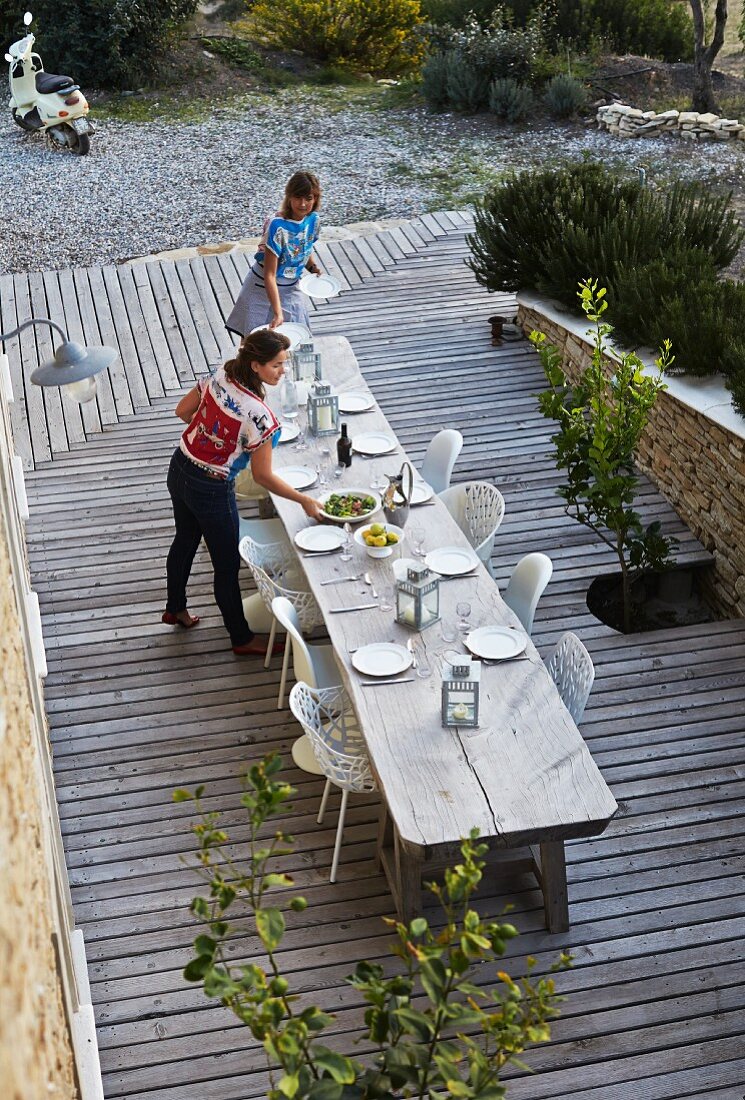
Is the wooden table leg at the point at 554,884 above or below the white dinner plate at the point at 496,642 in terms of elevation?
below

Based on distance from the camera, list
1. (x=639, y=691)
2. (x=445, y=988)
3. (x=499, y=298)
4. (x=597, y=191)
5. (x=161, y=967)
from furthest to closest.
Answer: (x=499, y=298)
(x=597, y=191)
(x=639, y=691)
(x=161, y=967)
(x=445, y=988)

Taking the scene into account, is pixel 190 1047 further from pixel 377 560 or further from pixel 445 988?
pixel 445 988

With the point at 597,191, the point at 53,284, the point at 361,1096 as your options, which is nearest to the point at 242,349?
the point at 361,1096

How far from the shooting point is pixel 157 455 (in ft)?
25.6

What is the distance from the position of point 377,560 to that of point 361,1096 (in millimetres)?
3399

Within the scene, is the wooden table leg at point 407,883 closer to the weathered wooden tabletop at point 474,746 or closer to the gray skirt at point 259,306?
the weathered wooden tabletop at point 474,746

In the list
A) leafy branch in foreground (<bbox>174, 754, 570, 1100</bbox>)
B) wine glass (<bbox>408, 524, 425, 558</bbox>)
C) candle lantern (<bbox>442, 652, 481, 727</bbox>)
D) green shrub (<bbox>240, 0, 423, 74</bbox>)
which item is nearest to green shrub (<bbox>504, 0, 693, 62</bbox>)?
green shrub (<bbox>240, 0, 423, 74</bbox>)

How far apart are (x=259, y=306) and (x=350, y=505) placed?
2318 millimetres

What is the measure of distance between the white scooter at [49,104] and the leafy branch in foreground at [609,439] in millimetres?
8651

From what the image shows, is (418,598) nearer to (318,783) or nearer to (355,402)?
(318,783)

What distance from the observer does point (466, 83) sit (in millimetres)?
14258

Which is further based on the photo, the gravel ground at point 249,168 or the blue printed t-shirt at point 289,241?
the gravel ground at point 249,168

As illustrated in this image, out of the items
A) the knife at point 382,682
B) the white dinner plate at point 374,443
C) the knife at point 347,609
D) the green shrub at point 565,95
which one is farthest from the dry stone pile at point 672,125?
the knife at point 382,682

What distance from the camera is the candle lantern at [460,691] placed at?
14.1 ft
